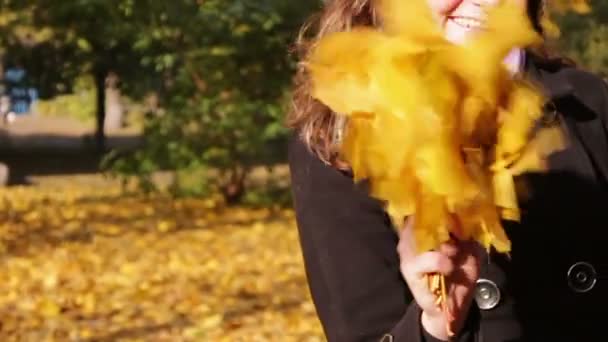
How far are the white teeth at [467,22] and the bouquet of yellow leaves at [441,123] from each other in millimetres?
93

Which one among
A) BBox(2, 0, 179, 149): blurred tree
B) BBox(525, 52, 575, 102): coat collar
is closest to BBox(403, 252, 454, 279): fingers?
BBox(525, 52, 575, 102): coat collar

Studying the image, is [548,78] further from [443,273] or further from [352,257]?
[443,273]

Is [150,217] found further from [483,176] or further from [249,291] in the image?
[483,176]

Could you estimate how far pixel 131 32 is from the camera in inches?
511

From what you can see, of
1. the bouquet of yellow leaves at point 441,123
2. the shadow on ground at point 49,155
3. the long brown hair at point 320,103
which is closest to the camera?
the bouquet of yellow leaves at point 441,123

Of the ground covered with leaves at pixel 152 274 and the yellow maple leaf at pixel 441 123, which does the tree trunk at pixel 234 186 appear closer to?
the ground covered with leaves at pixel 152 274

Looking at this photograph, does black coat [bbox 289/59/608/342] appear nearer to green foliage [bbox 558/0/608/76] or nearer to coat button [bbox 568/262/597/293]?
coat button [bbox 568/262/597/293]

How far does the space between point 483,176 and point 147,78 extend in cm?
1299

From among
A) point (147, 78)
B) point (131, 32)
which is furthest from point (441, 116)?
point (147, 78)

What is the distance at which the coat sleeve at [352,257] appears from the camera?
6.73 ft

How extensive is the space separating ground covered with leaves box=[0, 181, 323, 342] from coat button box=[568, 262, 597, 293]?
4.85 meters

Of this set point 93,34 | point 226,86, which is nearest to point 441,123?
point 226,86

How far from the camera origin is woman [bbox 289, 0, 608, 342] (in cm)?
204

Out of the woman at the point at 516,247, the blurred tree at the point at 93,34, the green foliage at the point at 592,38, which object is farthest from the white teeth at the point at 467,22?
the green foliage at the point at 592,38
